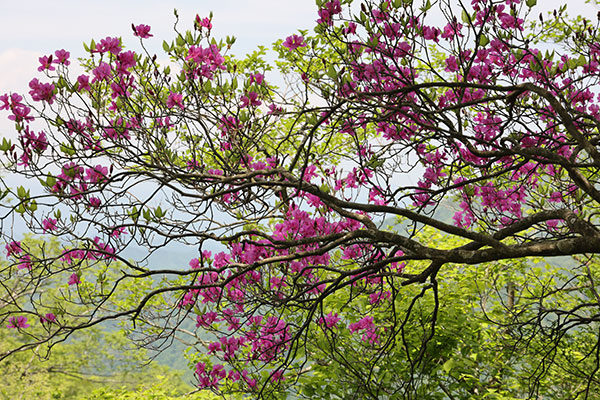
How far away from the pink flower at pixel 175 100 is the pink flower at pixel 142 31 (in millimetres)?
457

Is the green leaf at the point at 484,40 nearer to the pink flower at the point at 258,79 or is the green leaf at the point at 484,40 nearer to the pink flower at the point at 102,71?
the pink flower at the point at 258,79

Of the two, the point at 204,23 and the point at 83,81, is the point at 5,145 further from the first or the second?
the point at 204,23

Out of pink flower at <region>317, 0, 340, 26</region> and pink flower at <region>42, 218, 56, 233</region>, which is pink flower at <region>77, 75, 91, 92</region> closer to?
pink flower at <region>42, 218, 56, 233</region>

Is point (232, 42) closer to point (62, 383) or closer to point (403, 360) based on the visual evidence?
point (403, 360)

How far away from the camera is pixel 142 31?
3.65m

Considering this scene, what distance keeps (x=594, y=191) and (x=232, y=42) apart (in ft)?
9.33

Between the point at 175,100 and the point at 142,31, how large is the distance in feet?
1.81

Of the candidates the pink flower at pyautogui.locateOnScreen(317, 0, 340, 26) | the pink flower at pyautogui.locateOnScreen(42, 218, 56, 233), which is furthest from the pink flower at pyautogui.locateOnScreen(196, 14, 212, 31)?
the pink flower at pyautogui.locateOnScreen(42, 218, 56, 233)

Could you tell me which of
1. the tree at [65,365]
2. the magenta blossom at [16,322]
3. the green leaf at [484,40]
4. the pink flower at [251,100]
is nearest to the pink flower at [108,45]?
the pink flower at [251,100]

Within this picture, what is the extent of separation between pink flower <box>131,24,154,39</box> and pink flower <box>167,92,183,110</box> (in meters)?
0.46

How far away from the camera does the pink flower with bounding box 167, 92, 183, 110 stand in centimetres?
381

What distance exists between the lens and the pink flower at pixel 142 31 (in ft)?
11.9

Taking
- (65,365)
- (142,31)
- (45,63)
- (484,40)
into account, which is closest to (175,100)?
(142,31)

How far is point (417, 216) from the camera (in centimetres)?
273
